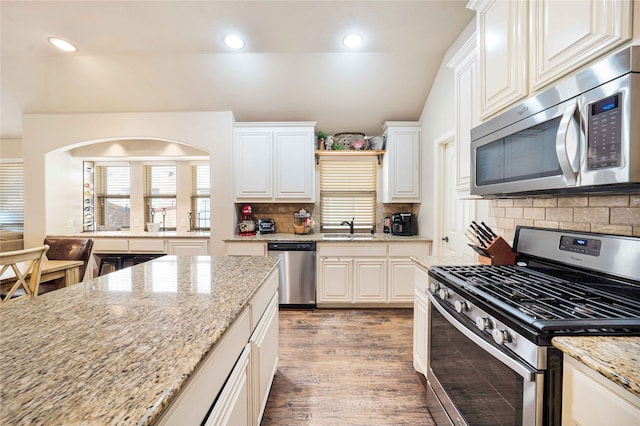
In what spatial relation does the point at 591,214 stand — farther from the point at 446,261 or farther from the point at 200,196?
the point at 200,196

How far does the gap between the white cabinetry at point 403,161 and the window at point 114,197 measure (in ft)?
13.9

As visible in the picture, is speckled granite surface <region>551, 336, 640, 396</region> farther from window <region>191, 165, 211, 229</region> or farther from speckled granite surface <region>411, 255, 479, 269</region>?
window <region>191, 165, 211, 229</region>

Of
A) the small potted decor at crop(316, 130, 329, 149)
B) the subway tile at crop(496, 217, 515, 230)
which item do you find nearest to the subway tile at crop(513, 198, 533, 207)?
the subway tile at crop(496, 217, 515, 230)

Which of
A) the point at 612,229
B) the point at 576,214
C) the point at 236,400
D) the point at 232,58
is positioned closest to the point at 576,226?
the point at 576,214

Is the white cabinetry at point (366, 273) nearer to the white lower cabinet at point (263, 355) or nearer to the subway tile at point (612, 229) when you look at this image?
the white lower cabinet at point (263, 355)

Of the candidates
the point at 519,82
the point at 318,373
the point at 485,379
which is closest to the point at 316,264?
the point at 318,373

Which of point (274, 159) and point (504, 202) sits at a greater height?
point (274, 159)

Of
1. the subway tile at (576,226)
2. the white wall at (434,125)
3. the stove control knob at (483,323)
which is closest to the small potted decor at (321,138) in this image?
the white wall at (434,125)

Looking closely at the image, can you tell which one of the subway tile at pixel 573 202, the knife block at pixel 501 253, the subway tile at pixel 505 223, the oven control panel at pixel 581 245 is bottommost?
the knife block at pixel 501 253

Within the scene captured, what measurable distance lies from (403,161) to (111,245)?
4.21m

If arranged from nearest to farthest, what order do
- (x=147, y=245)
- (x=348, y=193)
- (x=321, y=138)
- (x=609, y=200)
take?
(x=609, y=200)
(x=147, y=245)
(x=321, y=138)
(x=348, y=193)

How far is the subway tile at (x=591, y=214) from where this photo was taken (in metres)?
1.18

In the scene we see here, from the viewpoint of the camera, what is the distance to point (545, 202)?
150 centimetres

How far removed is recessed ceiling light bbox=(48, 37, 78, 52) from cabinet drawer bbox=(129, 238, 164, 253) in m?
2.32
